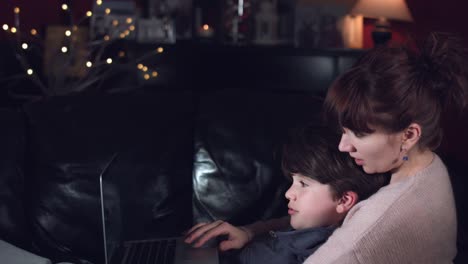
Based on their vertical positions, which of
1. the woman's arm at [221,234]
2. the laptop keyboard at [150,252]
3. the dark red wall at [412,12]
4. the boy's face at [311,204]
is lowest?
the laptop keyboard at [150,252]

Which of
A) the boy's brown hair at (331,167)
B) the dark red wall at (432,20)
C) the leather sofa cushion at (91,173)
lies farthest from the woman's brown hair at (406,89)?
the dark red wall at (432,20)

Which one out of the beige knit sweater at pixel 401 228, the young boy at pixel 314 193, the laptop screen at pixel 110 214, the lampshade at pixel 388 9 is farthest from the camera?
the lampshade at pixel 388 9

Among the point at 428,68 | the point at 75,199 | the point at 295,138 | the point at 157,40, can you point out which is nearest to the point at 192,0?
the point at 157,40

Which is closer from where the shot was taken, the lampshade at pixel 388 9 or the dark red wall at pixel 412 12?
the dark red wall at pixel 412 12

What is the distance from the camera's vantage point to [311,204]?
1602 millimetres

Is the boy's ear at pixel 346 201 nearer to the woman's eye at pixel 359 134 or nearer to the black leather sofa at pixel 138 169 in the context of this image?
the woman's eye at pixel 359 134

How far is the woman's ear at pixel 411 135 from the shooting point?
1.30 m

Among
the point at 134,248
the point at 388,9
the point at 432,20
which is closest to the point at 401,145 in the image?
the point at 134,248

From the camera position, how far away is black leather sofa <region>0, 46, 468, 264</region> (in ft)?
6.61

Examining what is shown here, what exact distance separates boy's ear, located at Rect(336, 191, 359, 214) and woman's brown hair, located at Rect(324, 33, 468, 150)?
0.30m

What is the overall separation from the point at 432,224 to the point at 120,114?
1153 mm

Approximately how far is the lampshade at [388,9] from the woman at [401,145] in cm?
200

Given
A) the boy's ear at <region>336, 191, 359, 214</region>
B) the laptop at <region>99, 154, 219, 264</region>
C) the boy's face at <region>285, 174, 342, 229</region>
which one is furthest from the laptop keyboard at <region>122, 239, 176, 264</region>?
the boy's ear at <region>336, 191, 359, 214</region>

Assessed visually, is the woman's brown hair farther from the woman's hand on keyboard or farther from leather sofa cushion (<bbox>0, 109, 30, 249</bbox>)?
leather sofa cushion (<bbox>0, 109, 30, 249</bbox>)
